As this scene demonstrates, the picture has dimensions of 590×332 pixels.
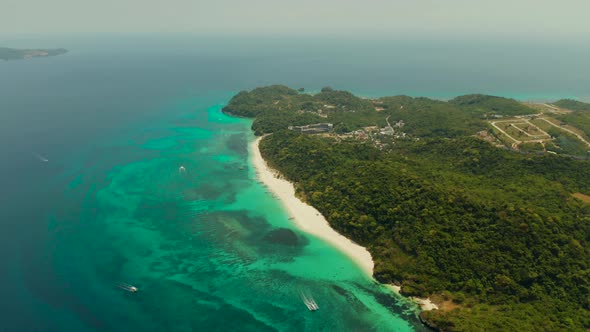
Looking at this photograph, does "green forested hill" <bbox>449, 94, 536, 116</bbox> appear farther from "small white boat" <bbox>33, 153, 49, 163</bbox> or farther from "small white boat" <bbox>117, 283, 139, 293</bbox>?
"small white boat" <bbox>33, 153, 49, 163</bbox>

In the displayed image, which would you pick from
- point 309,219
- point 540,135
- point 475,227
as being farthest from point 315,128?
point 475,227

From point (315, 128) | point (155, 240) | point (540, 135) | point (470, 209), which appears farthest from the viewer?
point (315, 128)

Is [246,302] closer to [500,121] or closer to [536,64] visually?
[500,121]

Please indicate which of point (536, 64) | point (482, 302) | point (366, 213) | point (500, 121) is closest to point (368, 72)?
point (536, 64)

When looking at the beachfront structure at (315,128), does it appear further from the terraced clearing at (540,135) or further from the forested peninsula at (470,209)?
the terraced clearing at (540,135)

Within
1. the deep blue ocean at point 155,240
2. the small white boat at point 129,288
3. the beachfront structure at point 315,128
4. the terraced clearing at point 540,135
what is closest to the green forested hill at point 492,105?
the terraced clearing at point 540,135

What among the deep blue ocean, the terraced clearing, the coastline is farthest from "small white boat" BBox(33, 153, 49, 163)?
the terraced clearing

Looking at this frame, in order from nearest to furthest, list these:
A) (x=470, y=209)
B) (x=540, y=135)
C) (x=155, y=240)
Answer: (x=470, y=209)
(x=155, y=240)
(x=540, y=135)

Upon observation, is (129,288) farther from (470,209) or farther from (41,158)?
(41,158)
